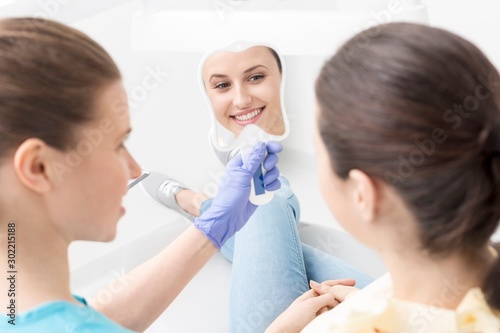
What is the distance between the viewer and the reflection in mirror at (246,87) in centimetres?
201

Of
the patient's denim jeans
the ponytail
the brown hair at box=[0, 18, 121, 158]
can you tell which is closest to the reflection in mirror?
the patient's denim jeans

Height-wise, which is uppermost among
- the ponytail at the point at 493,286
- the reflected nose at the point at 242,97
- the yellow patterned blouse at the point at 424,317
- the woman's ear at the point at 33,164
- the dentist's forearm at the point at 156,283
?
the woman's ear at the point at 33,164

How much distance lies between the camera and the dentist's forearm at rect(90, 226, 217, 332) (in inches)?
56.8

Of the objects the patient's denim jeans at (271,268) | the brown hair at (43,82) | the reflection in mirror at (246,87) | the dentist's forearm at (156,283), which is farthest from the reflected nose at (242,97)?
the brown hair at (43,82)

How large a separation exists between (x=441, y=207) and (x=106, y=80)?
1.78ft

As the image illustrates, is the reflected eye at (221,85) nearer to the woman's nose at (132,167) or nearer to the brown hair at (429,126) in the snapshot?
the woman's nose at (132,167)

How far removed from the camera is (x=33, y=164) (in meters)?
1.04

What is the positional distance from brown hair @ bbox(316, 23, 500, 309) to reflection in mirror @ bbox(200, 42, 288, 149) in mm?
975

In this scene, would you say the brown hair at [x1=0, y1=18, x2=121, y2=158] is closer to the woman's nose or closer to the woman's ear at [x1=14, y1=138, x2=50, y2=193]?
the woman's ear at [x1=14, y1=138, x2=50, y2=193]

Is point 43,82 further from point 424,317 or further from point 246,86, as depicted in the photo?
point 246,86

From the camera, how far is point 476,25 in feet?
7.64

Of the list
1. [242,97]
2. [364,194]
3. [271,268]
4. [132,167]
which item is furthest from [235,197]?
[364,194]

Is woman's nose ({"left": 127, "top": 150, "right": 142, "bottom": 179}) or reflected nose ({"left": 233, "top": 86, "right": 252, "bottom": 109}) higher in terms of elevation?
woman's nose ({"left": 127, "top": 150, "right": 142, "bottom": 179})

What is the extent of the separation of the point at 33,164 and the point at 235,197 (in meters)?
0.64
